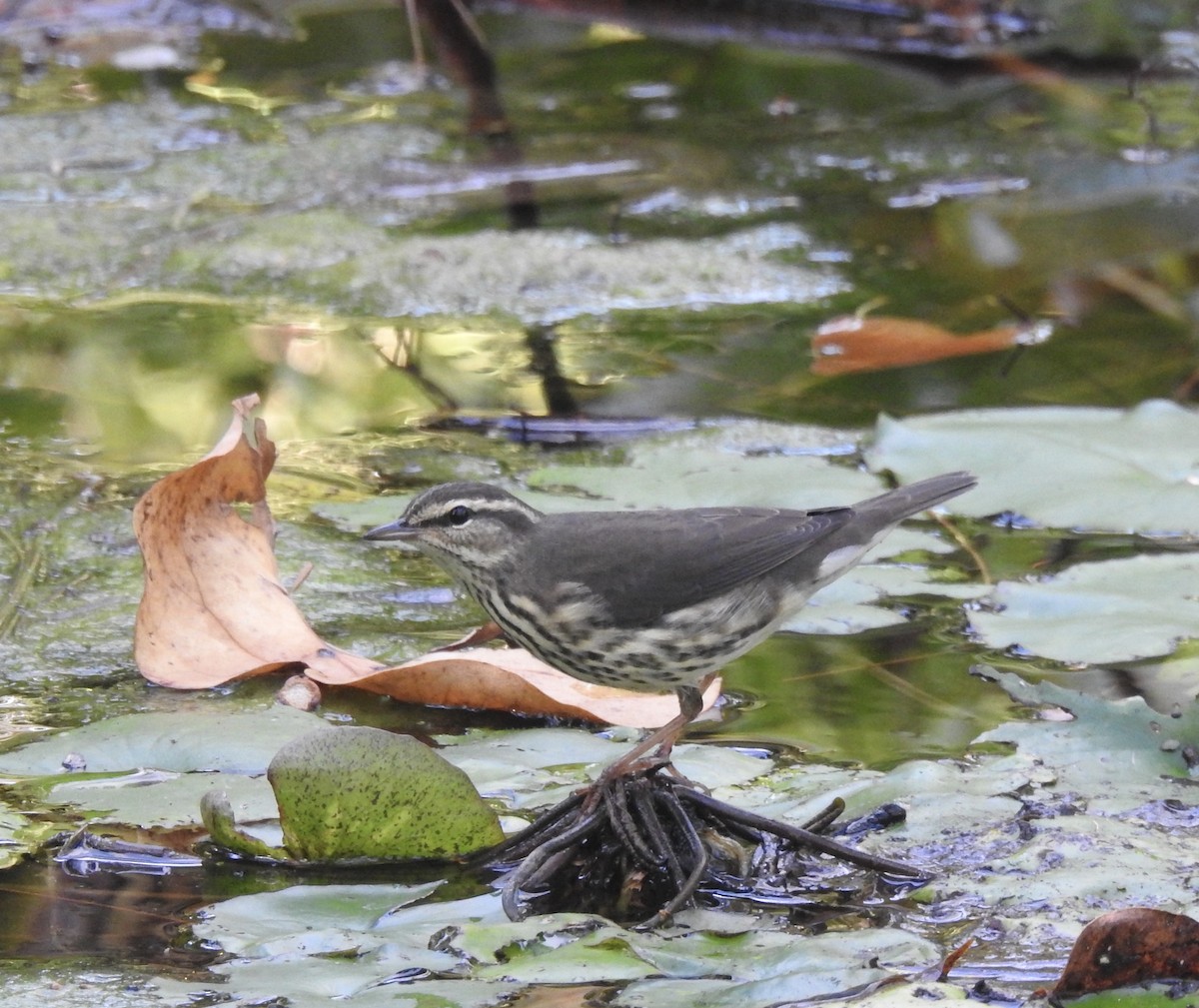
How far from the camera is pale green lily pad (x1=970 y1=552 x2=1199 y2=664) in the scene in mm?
3998

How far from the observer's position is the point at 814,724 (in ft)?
12.7

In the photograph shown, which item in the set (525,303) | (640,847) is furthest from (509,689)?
(525,303)

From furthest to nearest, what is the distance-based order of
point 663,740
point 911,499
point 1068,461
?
point 1068,461
point 911,499
point 663,740

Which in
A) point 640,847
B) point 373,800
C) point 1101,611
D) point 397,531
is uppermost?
point 397,531

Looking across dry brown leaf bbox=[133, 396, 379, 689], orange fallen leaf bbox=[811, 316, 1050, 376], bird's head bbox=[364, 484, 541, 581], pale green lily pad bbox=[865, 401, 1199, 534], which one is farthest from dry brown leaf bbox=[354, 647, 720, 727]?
orange fallen leaf bbox=[811, 316, 1050, 376]

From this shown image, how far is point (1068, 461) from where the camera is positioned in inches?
194

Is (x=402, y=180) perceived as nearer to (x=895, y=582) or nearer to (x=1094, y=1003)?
(x=895, y=582)

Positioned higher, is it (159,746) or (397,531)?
(397,531)

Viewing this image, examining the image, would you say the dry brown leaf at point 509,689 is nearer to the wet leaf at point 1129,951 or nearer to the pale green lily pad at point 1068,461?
the pale green lily pad at point 1068,461

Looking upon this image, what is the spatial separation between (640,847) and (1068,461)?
2.32 metres

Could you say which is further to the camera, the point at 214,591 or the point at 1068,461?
the point at 1068,461

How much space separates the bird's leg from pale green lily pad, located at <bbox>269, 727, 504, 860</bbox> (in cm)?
24

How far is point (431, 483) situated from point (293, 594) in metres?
0.77

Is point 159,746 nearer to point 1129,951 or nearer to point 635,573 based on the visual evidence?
point 635,573
